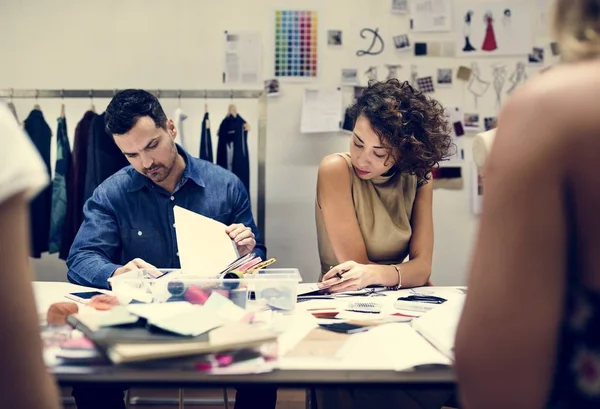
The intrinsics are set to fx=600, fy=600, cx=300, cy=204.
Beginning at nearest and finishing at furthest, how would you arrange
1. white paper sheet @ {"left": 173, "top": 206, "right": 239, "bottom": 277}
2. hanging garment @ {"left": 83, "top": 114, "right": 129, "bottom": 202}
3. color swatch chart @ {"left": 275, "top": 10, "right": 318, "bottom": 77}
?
white paper sheet @ {"left": 173, "top": 206, "right": 239, "bottom": 277}, hanging garment @ {"left": 83, "top": 114, "right": 129, "bottom": 202}, color swatch chart @ {"left": 275, "top": 10, "right": 318, "bottom": 77}

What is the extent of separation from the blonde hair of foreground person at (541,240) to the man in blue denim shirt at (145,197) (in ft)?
4.17

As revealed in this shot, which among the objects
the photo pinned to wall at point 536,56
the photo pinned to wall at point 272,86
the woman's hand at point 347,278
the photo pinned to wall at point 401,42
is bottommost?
the woman's hand at point 347,278

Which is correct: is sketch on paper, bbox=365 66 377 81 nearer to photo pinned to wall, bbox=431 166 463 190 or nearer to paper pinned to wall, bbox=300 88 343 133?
paper pinned to wall, bbox=300 88 343 133

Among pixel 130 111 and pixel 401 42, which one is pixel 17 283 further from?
pixel 401 42

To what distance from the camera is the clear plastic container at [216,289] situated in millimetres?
1283

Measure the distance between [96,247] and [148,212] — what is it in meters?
0.23

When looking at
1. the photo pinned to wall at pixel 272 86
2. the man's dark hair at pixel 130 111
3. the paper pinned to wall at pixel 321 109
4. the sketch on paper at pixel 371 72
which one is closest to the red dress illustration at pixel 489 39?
the sketch on paper at pixel 371 72

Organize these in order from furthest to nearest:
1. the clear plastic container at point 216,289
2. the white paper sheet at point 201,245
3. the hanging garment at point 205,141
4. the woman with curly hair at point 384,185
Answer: the hanging garment at point 205,141 < the woman with curly hair at point 384,185 < the white paper sheet at point 201,245 < the clear plastic container at point 216,289

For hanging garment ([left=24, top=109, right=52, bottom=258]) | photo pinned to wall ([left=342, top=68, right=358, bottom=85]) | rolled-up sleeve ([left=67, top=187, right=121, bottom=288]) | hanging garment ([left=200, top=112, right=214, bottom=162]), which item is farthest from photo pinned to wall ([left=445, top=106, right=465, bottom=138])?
hanging garment ([left=24, top=109, right=52, bottom=258])

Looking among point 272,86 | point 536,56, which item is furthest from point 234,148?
point 536,56

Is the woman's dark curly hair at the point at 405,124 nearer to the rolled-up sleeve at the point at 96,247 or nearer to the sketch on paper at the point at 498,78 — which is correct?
the rolled-up sleeve at the point at 96,247

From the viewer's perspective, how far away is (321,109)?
10.1 feet

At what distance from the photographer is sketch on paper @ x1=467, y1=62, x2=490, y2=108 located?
10.2 ft

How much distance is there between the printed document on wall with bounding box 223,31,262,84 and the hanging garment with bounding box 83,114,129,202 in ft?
2.23
